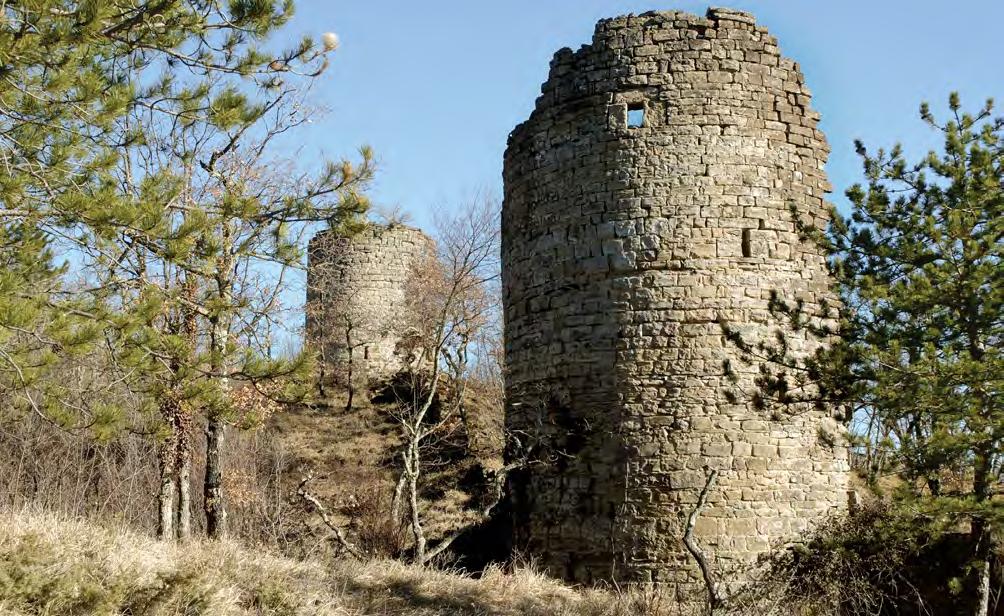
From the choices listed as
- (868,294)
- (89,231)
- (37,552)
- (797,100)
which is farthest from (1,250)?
(797,100)

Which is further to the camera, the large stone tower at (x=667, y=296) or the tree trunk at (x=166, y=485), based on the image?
the tree trunk at (x=166, y=485)

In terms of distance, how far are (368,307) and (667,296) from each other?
54.4 ft

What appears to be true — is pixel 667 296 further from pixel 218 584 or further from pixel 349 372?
pixel 349 372

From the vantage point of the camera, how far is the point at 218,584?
19.5ft

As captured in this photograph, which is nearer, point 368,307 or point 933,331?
point 933,331

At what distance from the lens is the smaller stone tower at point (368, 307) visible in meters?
24.4

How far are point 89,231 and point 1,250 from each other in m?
0.71

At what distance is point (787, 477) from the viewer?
8.62 meters

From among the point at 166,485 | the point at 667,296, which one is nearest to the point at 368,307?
the point at 166,485

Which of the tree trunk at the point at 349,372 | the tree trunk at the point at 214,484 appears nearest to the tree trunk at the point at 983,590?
the tree trunk at the point at 214,484

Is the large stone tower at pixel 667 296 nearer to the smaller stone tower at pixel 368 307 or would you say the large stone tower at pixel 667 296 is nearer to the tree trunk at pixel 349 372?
the tree trunk at pixel 349 372

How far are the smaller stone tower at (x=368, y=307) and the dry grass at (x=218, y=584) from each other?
16.5 m

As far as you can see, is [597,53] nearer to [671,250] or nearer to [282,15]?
[671,250]

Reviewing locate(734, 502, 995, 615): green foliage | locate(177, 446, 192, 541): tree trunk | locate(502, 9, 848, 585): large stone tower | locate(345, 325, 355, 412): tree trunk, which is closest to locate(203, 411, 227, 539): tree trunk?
locate(177, 446, 192, 541): tree trunk
